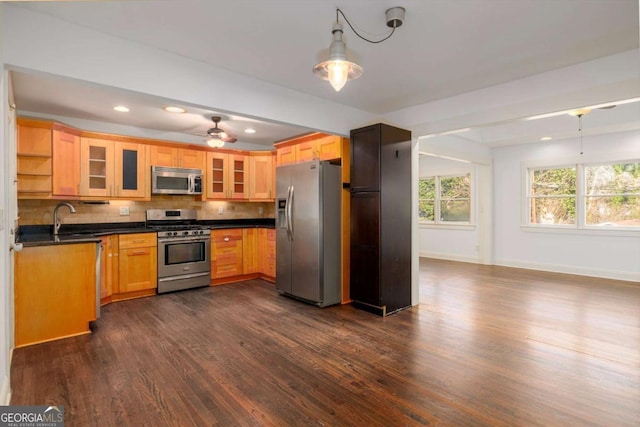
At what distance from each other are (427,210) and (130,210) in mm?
6557

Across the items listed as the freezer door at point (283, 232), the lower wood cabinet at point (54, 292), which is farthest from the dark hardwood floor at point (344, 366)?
the freezer door at point (283, 232)

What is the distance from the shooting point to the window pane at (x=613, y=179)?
17.8ft

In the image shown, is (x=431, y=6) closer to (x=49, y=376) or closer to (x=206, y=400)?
(x=206, y=400)

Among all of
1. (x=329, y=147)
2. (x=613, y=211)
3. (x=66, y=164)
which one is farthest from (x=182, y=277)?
(x=613, y=211)

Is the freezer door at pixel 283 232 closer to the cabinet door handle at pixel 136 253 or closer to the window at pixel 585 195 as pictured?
the cabinet door handle at pixel 136 253

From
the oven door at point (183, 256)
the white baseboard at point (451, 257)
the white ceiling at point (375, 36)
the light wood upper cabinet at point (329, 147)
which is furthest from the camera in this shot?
the white baseboard at point (451, 257)

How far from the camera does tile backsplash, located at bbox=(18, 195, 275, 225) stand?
13.7 ft

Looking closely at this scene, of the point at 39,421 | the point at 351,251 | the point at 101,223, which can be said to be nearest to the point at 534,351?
the point at 351,251

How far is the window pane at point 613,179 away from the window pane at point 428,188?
117 inches

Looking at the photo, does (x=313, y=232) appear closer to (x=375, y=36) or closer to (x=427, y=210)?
(x=375, y=36)

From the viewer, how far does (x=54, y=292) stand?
3.07 metres

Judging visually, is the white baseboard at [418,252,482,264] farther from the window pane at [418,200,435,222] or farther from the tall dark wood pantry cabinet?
the tall dark wood pantry cabinet

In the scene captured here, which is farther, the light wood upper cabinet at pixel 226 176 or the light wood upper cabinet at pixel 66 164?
the light wood upper cabinet at pixel 226 176

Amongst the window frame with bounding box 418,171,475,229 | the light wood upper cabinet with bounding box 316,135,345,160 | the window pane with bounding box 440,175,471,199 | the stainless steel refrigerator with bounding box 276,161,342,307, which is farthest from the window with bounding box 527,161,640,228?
the stainless steel refrigerator with bounding box 276,161,342,307
